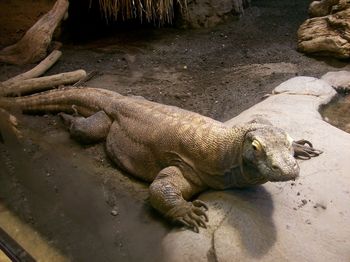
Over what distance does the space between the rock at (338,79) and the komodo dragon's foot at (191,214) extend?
258cm

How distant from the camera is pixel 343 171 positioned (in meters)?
3.02

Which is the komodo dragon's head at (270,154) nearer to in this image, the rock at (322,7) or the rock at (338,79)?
the rock at (338,79)

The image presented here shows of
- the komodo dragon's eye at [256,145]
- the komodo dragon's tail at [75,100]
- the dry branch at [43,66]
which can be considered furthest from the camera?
the dry branch at [43,66]

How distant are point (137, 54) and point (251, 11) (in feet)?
8.26

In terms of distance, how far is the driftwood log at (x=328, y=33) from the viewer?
18.0 feet

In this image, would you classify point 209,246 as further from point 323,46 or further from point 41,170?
point 323,46

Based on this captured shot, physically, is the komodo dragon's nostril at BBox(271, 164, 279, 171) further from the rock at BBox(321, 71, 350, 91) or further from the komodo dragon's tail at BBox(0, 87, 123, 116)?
the rock at BBox(321, 71, 350, 91)

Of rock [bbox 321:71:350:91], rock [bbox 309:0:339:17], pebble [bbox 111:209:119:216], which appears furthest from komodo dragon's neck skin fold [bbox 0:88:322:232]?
rock [bbox 309:0:339:17]

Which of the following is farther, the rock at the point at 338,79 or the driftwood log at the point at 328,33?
the driftwood log at the point at 328,33

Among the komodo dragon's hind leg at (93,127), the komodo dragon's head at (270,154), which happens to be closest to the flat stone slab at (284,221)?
the komodo dragon's head at (270,154)

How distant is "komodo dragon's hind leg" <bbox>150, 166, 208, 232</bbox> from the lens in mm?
2855

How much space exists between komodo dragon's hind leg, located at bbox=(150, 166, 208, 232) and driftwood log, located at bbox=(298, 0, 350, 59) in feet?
11.2

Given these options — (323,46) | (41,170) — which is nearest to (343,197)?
(41,170)

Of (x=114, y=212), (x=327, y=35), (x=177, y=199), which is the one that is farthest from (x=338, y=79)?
(x=114, y=212)
